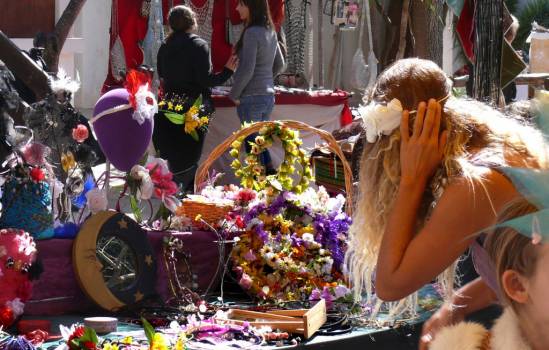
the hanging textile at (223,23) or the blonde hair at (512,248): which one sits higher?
the blonde hair at (512,248)

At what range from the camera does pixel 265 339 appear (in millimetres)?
3414

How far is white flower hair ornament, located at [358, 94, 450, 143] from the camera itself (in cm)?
237

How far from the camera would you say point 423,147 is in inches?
92.1

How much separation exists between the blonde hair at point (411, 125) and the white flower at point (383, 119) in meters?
0.03

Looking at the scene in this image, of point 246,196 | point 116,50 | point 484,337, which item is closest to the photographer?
point 484,337

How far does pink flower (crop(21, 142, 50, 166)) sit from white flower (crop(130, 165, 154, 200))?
1.51 feet

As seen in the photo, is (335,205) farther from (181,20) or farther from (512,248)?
(181,20)

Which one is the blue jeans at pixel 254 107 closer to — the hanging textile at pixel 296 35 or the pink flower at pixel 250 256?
the hanging textile at pixel 296 35

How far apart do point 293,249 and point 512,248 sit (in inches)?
96.6

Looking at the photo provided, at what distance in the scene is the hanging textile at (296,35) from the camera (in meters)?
9.90

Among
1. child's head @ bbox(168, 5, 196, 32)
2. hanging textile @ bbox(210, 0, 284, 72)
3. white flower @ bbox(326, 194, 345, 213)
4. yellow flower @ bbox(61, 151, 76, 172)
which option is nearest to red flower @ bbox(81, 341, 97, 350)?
yellow flower @ bbox(61, 151, 76, 172)

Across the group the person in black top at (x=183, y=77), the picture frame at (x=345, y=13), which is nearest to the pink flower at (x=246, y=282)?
the person in black top at (x=183, y=77)

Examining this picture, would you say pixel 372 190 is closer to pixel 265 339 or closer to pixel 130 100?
pixel 265 339

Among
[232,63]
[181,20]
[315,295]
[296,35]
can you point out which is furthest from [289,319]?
[296,35]
